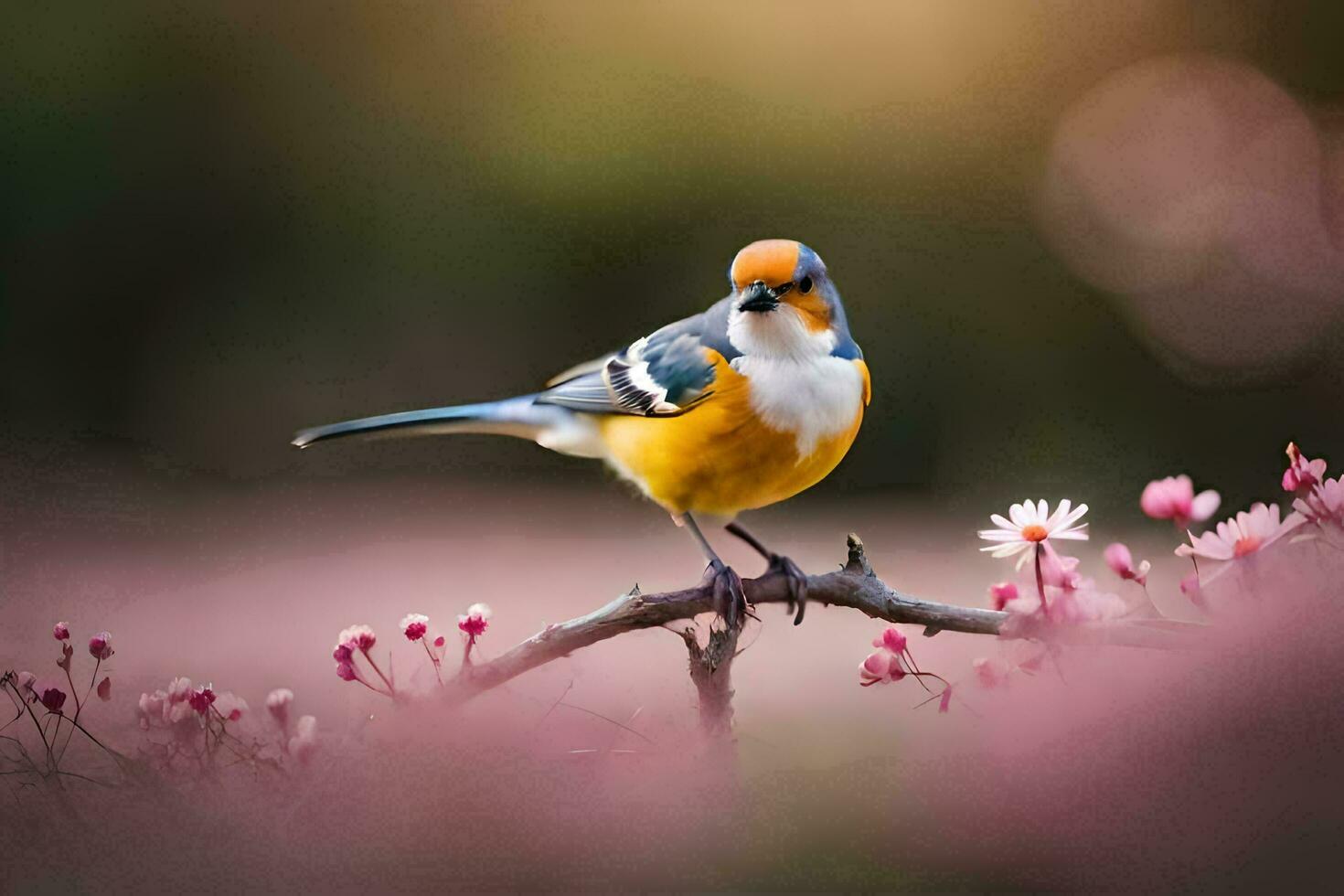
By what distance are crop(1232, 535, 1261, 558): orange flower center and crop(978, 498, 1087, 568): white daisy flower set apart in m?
0.11

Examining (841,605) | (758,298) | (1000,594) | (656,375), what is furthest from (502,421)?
(1000,594)

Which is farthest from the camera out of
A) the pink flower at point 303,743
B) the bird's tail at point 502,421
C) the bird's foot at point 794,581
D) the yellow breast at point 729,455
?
the bird's tail at point 502,421

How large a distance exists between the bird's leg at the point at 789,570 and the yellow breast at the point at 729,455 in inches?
1.8

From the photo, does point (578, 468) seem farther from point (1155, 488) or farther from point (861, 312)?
point (1155, 488)

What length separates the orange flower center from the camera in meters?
0.91

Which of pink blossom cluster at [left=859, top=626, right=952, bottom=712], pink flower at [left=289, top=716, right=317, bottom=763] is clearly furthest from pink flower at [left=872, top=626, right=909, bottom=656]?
pink flower at [left=289, top=716, right=317, bottom=763]

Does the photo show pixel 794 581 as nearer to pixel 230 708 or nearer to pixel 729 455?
pixel 729 455

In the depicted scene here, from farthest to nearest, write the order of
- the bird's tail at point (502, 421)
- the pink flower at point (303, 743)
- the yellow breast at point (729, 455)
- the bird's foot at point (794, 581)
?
the bird's tail at point (502, 421) < the yellow breast at point (729, 455) < the bird's foot at point (794, 581) < the pink flower at point (303, 743)

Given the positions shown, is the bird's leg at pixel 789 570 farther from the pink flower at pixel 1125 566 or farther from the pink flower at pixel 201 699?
the pink flower at pixel 201 699

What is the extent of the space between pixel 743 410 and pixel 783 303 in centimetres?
14

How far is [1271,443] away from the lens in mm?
4059

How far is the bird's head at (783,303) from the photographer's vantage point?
1.26 m

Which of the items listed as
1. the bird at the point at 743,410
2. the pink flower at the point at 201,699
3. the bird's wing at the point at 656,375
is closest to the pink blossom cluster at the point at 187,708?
the pink flower at the point at 201,699

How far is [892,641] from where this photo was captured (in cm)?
101
